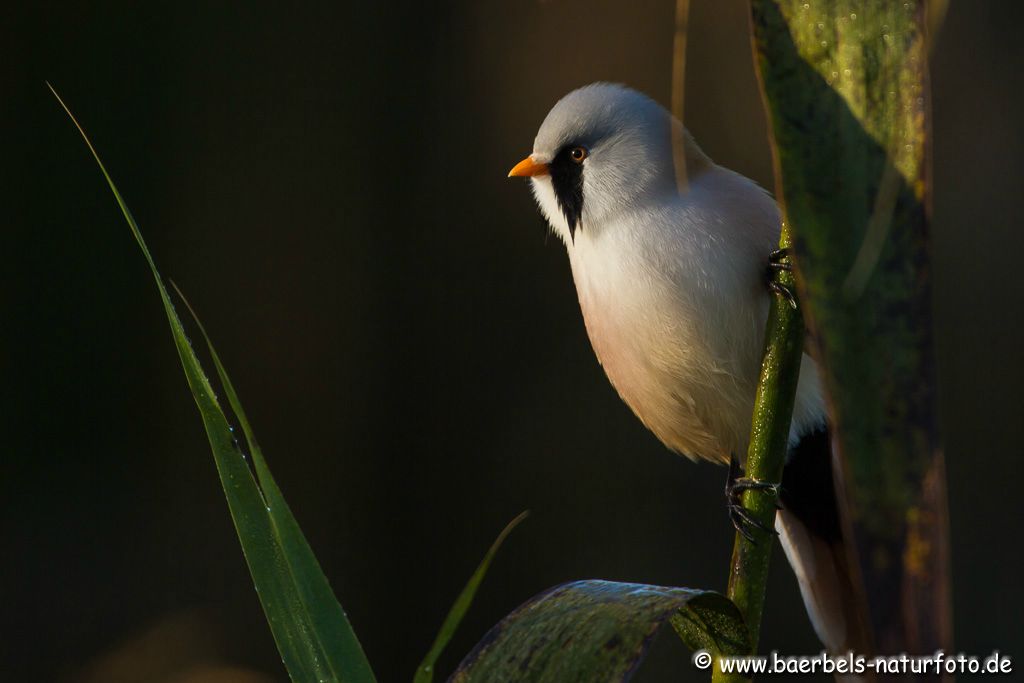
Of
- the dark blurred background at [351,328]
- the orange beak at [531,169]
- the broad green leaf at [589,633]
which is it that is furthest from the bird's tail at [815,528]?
the dark blurred background at [351,328]

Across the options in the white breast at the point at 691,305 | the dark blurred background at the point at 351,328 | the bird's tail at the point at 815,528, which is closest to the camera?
the white breast at the point at 691,305

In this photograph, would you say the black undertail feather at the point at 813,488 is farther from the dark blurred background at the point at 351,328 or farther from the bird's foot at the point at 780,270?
the dark blurred background at the point at 351,328

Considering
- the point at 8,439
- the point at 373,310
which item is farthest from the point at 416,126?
the point at 8,439

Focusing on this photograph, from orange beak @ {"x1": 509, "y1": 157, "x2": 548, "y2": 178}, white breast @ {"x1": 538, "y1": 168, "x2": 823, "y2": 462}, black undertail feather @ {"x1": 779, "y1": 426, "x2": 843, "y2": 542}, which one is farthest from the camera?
orange beak @ {"x1": 509, "y1": 157, "x2": 548, "y2": 178}

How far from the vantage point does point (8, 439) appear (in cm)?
342

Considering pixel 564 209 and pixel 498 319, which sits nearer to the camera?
pixel 564 209

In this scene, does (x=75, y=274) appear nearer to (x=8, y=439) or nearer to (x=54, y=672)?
(x=8, y=439)

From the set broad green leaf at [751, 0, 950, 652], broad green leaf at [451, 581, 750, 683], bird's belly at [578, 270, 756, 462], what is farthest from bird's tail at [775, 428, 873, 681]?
broad green leaf at [751, 0, 950, 652]

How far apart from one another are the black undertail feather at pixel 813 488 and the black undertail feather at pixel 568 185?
438 mm

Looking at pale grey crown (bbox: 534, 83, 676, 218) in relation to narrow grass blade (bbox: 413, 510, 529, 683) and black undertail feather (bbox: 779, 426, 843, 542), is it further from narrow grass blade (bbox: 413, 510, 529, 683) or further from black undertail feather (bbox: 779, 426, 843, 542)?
narrow grass blade (bbox: 413, 510, 529, 683)

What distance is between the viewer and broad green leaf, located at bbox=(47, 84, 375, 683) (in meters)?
0.71

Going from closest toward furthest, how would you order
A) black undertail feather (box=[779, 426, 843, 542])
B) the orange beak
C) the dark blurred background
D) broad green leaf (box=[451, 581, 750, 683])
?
broad green leaf (box=[451, 581, 750, 683])
black undertail feather (box=[779, 426, 843, 542])
the orange beak
the dark blurred background

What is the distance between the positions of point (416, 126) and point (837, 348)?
10.9 feet

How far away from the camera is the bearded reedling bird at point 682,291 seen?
4.43 ft
